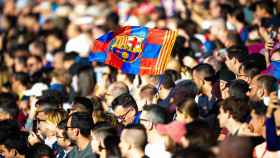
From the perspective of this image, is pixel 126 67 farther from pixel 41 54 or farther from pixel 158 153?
pixel 41 54

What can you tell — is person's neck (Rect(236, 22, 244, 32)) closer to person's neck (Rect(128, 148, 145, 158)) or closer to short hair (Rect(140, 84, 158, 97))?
short hair (Rect(140, 84, 158, 97))

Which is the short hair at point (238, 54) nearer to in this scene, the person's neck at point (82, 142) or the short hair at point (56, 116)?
the short hair at point (56, 116)

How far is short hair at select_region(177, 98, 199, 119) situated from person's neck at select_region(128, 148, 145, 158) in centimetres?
86

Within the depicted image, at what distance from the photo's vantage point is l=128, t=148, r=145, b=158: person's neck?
936 centimetres

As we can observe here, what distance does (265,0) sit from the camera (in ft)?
55.0

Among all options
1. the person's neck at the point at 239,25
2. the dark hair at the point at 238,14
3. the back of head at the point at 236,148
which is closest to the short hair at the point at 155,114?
the back of head at the point at 236,148

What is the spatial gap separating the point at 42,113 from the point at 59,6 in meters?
11.2

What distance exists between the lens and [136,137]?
9414 millimetres

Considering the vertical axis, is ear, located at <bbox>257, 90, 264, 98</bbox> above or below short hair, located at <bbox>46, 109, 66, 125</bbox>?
above

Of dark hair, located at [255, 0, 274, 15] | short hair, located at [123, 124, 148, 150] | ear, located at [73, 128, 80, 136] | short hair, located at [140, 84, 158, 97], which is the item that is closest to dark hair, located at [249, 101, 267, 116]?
short hair, located at [123, 124, 148, 150]

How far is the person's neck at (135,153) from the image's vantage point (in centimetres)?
936

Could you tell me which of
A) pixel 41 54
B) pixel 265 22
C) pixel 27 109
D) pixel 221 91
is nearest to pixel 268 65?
pixel 221 91

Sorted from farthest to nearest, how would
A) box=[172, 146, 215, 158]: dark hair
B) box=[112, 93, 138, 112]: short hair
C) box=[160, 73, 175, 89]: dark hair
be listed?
box=[160, 73, 175, 89]: dark hair
box=[112, 93, 138, 112]: short hair
box=[172, 146, 215, 158]: dark hair

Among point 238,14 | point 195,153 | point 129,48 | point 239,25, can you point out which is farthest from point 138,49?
point 195,153
